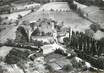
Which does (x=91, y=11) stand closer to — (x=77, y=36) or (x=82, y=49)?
(x=77, y=36)

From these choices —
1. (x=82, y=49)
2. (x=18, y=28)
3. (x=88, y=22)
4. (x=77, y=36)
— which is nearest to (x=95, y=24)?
(x=88, y=22)

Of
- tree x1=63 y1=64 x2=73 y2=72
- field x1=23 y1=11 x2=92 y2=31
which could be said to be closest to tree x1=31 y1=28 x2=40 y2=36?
field x1=23 y1=11 x2=92 y2=31

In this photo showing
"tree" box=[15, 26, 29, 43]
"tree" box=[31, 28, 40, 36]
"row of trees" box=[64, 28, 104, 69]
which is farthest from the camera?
"tree" box=[31, 28, 40, 36]

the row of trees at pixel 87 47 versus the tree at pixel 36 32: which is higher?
the tree at pixel 36 32

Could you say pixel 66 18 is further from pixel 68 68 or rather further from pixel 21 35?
pixel 68 68

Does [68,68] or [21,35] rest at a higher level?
[21,35]

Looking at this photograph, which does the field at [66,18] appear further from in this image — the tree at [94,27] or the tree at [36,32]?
the tree at [36,32]

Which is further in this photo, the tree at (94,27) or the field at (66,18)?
the field at (66,18)

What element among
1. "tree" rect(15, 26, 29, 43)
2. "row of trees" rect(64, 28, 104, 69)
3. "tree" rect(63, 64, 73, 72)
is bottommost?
"tree" rect(63, 64, 73, 72)

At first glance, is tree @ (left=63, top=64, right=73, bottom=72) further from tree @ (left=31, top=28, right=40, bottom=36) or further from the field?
the field

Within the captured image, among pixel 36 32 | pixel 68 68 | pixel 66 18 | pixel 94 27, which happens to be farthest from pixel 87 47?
pixel 66 18

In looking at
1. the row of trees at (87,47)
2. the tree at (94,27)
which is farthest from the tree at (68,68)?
the tree at (94,27)
